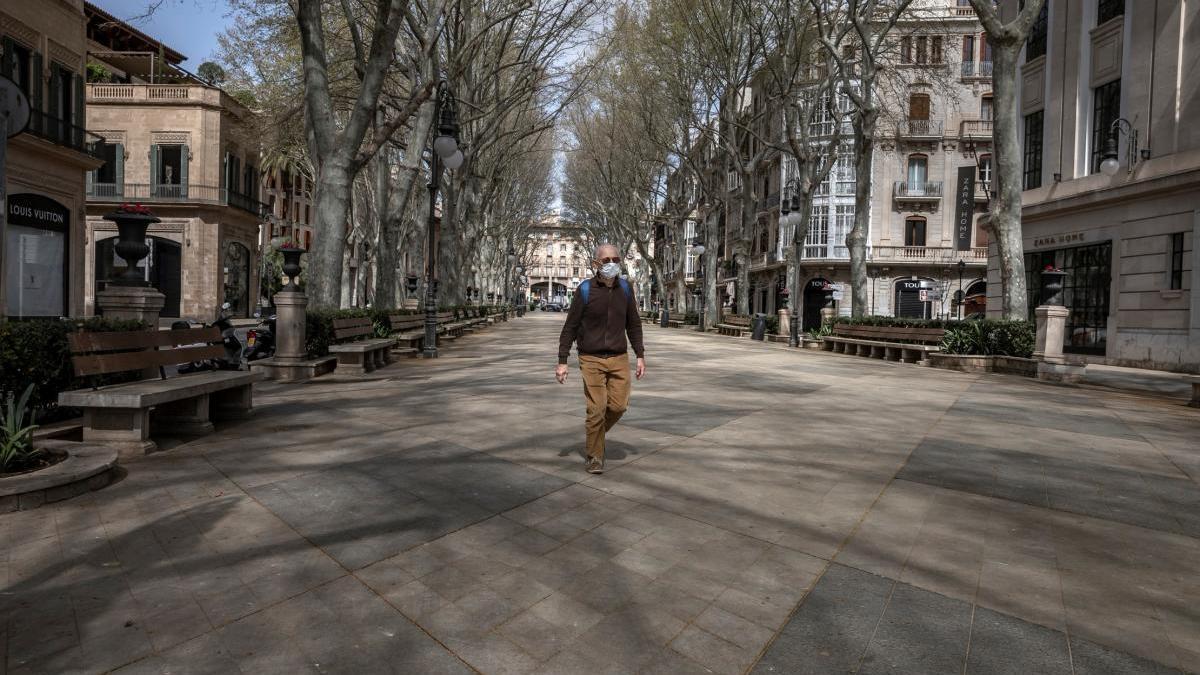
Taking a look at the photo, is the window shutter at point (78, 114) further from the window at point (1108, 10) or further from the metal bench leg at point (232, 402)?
the window at point (1108, 10)

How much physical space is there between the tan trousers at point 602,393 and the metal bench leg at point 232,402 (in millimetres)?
3769

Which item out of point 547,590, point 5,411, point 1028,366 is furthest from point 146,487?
point 1028,366

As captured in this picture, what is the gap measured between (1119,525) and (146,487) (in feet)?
19.3

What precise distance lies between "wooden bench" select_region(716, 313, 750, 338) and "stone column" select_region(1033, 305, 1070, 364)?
52.6ft

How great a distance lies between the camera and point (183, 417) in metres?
5.90

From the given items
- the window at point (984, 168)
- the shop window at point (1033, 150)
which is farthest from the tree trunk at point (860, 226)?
the window at point (984, 168)

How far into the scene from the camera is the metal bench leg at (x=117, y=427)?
16.8 ft

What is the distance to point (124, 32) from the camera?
3731 cm

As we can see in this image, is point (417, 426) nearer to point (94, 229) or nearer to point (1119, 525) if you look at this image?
point (1119, 525)

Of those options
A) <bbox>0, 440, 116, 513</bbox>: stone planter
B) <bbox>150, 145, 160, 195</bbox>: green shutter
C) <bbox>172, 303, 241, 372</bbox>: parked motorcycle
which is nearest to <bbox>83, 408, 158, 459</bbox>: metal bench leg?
<bbox>0, 440, 116, 513</bbox>: stone planter

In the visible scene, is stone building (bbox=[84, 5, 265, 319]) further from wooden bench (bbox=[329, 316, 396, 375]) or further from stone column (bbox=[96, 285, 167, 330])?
stone column (bbox=[96, 285, 167, 330])

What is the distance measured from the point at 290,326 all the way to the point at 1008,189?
13.4m

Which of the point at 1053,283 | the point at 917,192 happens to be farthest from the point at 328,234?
the point at 917,192

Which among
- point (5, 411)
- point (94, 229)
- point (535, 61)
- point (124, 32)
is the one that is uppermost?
point (124, 32)
